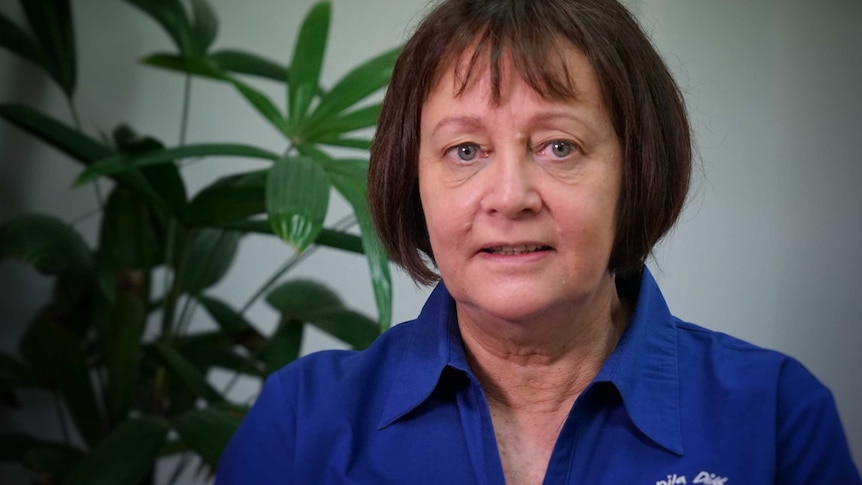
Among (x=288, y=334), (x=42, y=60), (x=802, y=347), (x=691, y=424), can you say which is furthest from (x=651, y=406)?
(x=42, y=60)

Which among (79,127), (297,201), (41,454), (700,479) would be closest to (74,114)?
(79,127)

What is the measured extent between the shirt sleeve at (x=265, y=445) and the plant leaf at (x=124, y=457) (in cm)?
46

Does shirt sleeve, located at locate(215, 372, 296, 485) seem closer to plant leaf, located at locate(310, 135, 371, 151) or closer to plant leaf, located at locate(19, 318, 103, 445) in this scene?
plant leaf, located at locate(310, 135, 371, 151)

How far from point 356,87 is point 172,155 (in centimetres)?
29

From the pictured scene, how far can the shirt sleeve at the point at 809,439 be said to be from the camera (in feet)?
3.17

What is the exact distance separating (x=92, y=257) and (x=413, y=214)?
41.7 inches

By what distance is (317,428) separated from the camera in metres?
1.05

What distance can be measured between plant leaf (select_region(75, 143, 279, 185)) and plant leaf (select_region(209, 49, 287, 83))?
12.9 inches

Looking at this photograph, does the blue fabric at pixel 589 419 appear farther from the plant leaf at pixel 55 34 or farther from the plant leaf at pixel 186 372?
the plant leaf at pixel 55 34

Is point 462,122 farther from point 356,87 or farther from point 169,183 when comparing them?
point 169,183

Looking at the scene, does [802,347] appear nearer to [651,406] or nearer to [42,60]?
[651,406]

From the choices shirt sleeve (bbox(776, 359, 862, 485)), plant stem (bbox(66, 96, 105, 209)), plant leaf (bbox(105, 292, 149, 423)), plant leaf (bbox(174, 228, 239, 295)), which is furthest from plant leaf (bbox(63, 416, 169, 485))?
shirt sleeve (bbox(776, 359, 862, 485))

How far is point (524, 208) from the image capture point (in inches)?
35.9

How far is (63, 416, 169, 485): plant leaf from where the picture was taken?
4.88ft
